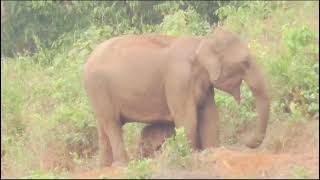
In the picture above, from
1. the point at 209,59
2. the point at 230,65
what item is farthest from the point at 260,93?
the point at 209,59

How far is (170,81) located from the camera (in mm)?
7809

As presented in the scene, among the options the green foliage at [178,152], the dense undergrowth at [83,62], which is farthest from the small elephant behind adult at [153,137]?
the green foliage at [178,152]

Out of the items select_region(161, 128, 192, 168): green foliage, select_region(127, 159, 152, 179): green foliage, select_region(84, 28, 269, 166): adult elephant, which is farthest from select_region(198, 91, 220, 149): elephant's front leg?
select_region(127, 159, 152, 179): green foliage

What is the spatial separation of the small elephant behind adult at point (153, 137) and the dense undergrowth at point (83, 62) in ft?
1.24

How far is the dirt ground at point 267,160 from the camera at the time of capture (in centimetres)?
673

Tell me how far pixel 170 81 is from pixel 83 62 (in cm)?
357

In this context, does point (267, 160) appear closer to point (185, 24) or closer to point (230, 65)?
point (230, 65)

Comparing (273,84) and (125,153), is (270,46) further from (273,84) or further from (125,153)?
(125,153)

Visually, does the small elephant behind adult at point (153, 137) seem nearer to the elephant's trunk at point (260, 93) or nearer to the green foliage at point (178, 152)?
the elephant's trunk at point (260, 93)

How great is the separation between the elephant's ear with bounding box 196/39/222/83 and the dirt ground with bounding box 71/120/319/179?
54cm

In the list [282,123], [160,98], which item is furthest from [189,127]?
[282,123]

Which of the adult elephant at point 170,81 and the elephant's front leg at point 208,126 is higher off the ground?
the adult elephant at point 170,81

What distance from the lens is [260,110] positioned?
7844mm

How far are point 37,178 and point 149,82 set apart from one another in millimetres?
1675
